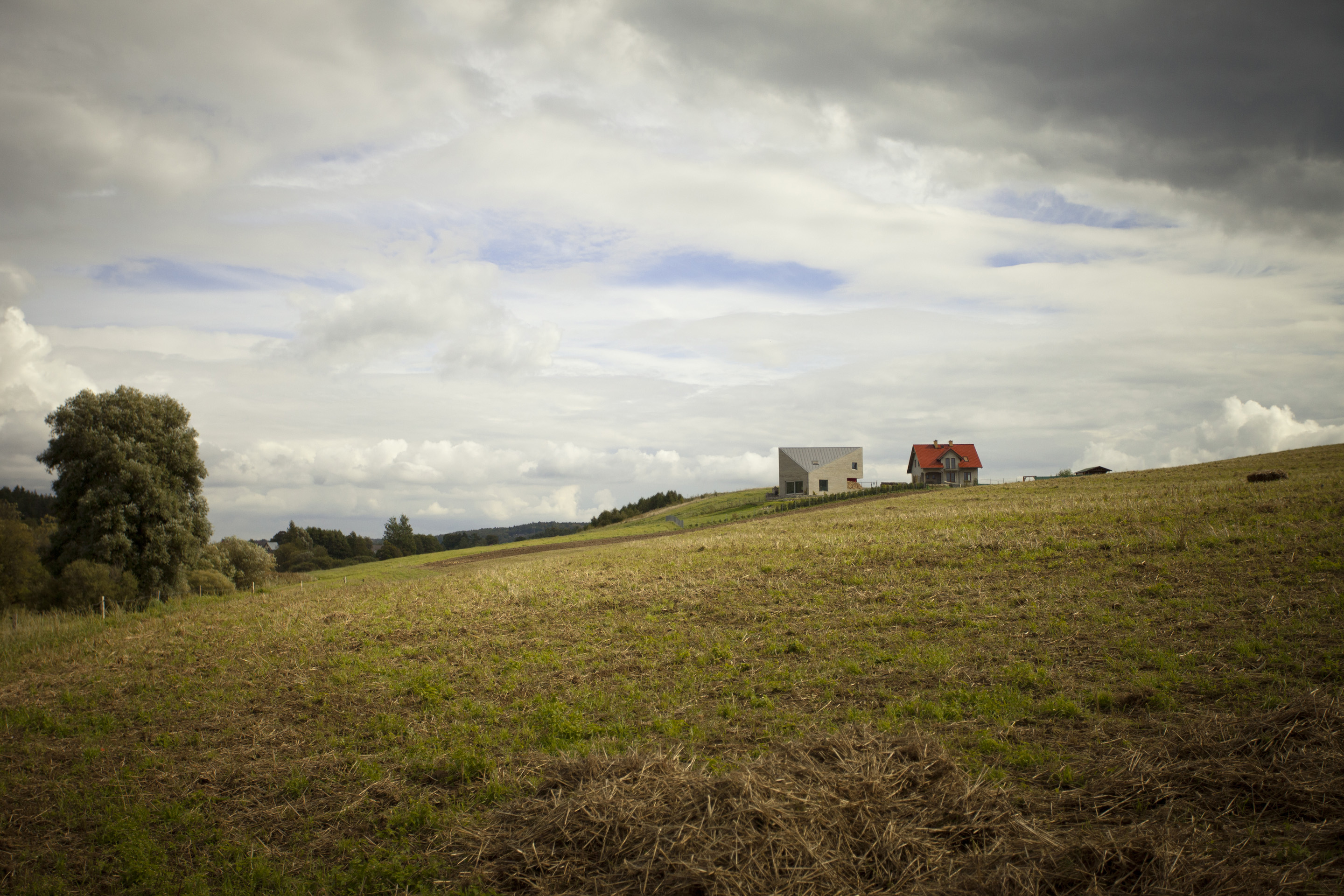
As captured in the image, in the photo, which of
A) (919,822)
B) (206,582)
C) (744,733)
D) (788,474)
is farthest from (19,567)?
(788,474)

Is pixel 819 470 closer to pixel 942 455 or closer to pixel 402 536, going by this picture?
pixel 942 455

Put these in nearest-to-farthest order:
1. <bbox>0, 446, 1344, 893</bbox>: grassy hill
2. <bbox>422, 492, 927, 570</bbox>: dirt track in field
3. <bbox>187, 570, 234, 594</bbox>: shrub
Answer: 1. <bbox>0, 446, 1344, 893</bbox>: grassy hill
2. <bbox>187, 570, 234, 594</bbox>: shrub
3. <bbox>422, 492, 927, 570</bbox>: dirt track in field

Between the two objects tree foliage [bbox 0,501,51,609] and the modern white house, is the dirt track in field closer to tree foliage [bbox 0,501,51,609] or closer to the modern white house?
the modern white house

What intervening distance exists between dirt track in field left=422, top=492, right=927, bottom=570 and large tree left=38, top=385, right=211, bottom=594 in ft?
41.9

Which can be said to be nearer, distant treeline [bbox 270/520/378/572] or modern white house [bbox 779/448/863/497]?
modern white house [bbox 779/448/863/497]

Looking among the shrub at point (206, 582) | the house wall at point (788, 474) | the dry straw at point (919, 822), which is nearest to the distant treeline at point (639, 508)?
the house wall at point (788, 474)

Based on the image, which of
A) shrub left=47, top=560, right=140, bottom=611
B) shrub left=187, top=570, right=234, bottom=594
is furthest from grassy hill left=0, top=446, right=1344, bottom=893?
shrub left=187, top=570, right=234, bottom=594

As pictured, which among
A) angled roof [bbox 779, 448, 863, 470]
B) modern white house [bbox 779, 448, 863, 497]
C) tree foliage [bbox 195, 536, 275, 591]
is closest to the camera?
tree foliage [bbox 195, 536, 275, 591]

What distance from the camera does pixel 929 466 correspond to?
7769 cm

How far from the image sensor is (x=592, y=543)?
4888 cm

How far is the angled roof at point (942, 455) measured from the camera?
76562mm

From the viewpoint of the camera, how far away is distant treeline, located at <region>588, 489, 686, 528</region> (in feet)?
266

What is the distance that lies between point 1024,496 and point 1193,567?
27.0m

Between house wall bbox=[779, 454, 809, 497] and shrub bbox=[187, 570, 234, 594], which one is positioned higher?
house wall bbox=[779, 454, 809, 497]
